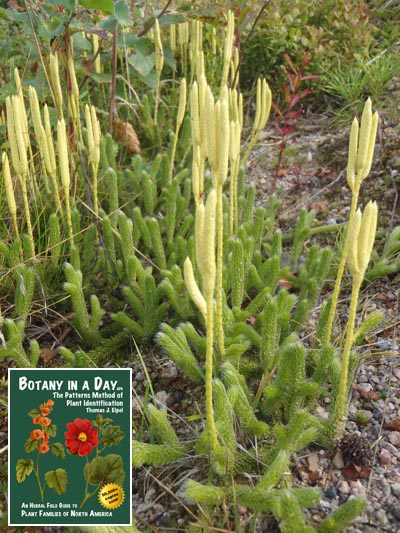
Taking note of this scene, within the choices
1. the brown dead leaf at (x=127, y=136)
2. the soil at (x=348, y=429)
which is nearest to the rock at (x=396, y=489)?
the soil at (x=348, y=429)

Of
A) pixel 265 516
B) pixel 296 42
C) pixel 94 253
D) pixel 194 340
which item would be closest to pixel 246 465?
pixel 265 516

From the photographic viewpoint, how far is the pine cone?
Answer: 1.62m

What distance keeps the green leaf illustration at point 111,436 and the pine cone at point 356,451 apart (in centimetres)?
70

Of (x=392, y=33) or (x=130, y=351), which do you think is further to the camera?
(x=392, y=33)

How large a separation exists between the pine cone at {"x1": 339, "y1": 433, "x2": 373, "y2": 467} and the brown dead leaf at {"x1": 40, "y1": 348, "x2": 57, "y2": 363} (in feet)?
3.97

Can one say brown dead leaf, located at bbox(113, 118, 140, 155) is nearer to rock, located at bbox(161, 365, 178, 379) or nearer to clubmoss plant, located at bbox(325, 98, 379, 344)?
rock, located at bbox(161, 365, 178, 379)

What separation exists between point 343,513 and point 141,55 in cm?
267

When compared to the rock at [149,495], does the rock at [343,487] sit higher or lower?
higher

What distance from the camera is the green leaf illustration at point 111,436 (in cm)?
148

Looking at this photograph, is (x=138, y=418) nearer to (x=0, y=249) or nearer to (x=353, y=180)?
(x=0, y=249)

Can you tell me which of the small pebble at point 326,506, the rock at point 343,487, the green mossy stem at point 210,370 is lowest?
the small pebble at point 326,506

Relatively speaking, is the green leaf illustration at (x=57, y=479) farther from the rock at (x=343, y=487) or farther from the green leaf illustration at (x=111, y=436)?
the rock at (x=343, y=487)

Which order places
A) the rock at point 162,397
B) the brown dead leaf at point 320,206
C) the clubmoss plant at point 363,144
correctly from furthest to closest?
the brown dead leaf at point 320,206, the rock at point 162,397, the clubmoss plant at point 363,144

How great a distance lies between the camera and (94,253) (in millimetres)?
2445
